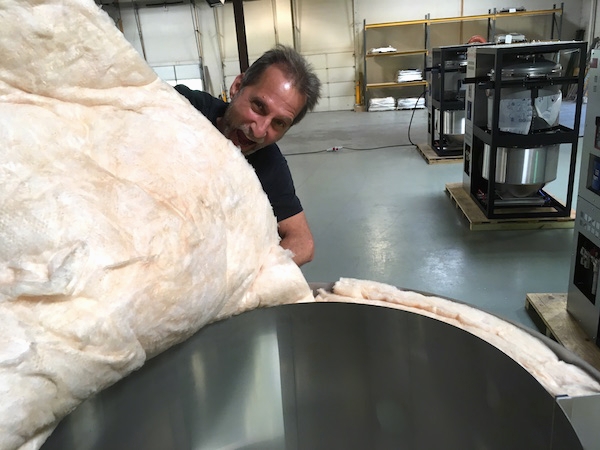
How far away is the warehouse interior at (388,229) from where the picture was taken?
1.82 feet

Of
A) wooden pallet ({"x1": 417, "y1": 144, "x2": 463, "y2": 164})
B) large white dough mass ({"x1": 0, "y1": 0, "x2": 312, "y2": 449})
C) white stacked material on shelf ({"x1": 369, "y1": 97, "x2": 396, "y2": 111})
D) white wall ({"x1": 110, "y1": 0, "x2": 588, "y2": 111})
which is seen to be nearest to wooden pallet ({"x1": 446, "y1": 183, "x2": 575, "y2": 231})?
wooden pallet ({"x1": 417, "y1": 144, "x2": 463, "y2": 164})

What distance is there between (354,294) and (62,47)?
528 mm

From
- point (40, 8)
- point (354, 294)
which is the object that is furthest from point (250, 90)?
point (40, 8)

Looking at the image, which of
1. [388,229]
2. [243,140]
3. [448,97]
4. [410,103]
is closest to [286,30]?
[410,103]

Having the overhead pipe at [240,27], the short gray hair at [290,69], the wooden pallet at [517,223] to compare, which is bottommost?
the wooden pallet at [517,223]

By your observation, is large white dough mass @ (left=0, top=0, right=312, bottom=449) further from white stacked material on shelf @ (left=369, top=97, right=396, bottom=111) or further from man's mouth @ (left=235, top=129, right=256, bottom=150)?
white stacked material on shelf @ (left=369, top=97, right=396, bottom=111)

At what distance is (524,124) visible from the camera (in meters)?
2.62

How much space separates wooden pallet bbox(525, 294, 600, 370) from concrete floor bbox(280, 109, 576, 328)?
0.06 m

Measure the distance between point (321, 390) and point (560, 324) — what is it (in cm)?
152

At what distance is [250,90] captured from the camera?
1119 millimetres

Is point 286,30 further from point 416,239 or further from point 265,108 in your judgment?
point 265,108

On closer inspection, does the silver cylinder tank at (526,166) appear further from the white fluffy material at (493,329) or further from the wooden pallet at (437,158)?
the white fluffy material at (493,329)

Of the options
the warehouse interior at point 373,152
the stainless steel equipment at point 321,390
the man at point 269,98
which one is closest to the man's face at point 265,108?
the man at point 269,98

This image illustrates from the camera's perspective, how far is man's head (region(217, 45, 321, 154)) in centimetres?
109
